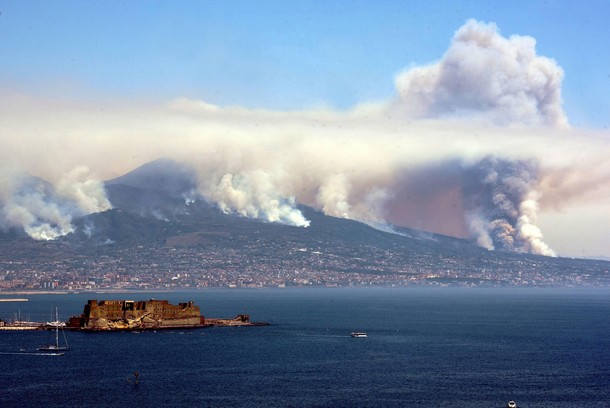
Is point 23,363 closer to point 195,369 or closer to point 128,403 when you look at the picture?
point 195,369

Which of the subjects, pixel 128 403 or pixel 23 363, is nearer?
pixel 128 403

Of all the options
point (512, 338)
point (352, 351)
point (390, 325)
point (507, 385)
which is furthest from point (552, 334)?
point (507, 385)

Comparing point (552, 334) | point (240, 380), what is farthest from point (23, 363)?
point (552, 334)

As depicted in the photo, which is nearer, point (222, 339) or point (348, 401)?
point (348, 401)

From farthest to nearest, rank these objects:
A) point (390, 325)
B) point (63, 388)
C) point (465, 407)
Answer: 1. point (390, 325)
2. point (63, 388)
3. point (465, 407)

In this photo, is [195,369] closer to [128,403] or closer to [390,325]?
[128,403]

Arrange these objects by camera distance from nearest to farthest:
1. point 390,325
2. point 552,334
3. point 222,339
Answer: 1. point 222,339
2. point 552,334
3. point 390,325

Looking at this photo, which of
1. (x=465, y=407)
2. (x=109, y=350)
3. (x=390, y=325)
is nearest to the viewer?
(x=465, y=407)

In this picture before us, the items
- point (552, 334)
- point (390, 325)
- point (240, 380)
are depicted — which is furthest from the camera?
point (390, 325)
